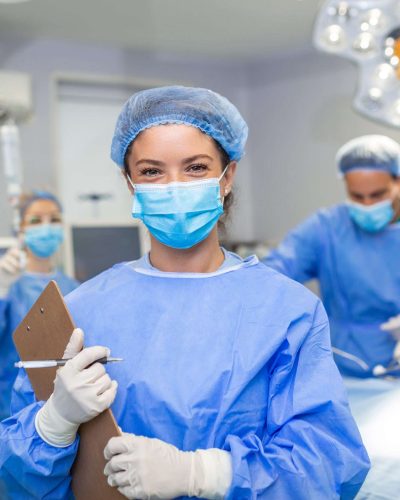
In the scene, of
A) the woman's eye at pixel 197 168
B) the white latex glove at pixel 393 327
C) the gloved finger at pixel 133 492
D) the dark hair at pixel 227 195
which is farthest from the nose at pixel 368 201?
the gloved finger at pixel 133 492

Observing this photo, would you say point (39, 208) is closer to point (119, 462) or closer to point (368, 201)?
point (368, 201)

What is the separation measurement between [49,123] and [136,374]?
329cm

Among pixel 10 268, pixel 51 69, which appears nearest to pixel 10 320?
pixel 10 268

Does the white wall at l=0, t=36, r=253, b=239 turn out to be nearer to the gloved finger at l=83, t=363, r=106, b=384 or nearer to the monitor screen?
the monitor screen

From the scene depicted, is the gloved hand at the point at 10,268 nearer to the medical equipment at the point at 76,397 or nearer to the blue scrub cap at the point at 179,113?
the blue scrub cap at the point at 179,113

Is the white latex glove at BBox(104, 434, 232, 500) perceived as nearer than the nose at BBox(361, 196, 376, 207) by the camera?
Yes

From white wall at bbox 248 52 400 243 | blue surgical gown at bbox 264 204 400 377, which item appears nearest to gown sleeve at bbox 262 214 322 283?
blue surgical gown at bbox 264 204 400 377

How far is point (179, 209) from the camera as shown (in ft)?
3.91

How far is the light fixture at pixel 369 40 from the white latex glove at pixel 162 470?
1.58 m

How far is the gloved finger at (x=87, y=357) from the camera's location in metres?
1.05

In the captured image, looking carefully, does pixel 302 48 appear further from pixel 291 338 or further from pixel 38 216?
pixel 291 338

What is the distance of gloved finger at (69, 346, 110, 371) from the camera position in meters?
1.05

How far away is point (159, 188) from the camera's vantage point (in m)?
1.20

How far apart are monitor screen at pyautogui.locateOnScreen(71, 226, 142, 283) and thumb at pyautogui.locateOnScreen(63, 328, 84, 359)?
8.36 ft
